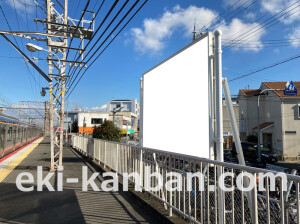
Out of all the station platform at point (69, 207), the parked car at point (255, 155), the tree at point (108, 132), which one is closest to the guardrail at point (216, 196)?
the station platform at point (69, 207)

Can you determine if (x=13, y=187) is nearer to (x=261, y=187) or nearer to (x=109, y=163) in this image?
(x=109, y=163)

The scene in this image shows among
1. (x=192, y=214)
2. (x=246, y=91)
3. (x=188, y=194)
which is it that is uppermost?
(x=246, y=91)

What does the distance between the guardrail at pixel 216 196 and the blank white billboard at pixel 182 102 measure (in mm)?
299

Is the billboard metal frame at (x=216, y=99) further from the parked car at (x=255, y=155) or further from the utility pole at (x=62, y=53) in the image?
the parked car at (x=255, y=155)

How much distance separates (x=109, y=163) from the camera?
840 centimetres

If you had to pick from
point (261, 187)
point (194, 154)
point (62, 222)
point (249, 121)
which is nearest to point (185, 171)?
point (194, 154)

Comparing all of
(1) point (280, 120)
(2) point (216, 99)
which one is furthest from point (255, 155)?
(2) point (216, 99)

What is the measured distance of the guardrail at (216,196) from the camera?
7.59 feet

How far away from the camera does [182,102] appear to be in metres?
4.07

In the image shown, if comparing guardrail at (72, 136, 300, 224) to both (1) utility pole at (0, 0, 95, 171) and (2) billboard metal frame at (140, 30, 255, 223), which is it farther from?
(1) utility pole at (0, 0, 95, 171)

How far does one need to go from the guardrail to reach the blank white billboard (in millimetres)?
299

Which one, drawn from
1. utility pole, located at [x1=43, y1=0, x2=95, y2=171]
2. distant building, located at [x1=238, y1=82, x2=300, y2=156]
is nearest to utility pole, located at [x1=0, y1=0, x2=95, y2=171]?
utility pole, located at [x1=43, y1=0, x2=95, y2=171]

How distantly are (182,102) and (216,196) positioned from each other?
1608 mm

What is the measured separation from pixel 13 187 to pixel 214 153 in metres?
5.59
